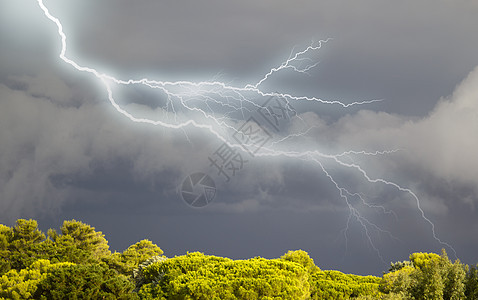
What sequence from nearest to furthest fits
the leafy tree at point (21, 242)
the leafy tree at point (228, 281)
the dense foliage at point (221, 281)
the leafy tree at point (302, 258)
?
the dense foliage at point (221, 281)
the leafy tree at point (228, 281)
the leafy tree at point (21, 242)
the leafy tree at point (302, 258)

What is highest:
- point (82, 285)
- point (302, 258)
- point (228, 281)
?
point (302, 258)

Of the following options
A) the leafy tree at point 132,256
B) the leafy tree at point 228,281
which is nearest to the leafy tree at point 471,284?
the leafy tree at point 228,281

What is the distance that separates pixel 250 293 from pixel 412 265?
12.2 m

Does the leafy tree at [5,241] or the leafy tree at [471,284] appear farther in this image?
the leafy tree at [5,241]

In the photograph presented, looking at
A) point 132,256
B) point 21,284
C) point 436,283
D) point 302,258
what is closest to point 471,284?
point 436,283

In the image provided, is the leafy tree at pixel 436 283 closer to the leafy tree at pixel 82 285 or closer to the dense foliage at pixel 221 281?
the dense foliage at pixel 221 281

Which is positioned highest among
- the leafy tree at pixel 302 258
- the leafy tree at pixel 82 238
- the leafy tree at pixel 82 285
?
the leafy tree at pixel 82 238

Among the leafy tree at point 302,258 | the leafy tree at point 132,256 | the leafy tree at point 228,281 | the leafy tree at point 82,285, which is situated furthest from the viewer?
the leafy tree at point 132,256

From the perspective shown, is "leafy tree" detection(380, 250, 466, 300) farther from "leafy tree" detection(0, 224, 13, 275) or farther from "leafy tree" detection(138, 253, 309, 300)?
"leafy tree" detection(0, 224, 13, 275)

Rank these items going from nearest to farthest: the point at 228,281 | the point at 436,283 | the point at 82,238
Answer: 1. the point at 436,283
2. the point at 228,281
3. the point at 82,238

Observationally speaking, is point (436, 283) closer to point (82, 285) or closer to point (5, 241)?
point (82, 285)

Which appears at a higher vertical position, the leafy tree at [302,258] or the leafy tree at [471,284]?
the leafy tree at [302,258]

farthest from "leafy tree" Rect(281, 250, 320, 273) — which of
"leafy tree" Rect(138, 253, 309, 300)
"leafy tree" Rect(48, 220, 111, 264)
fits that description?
"leafy tree" Rect(48, 220, 111, 264)

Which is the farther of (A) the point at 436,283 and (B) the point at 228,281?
(B) the point at 228,281
